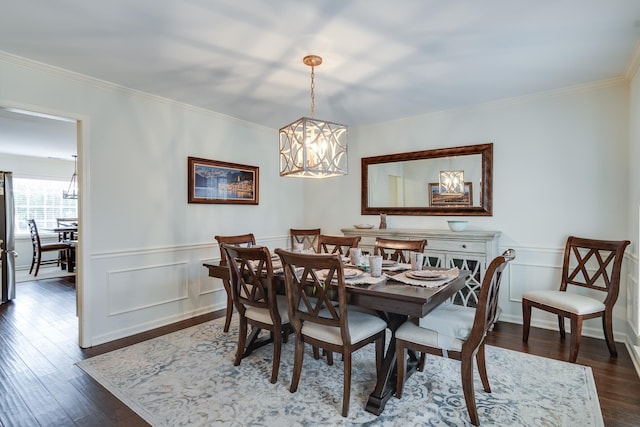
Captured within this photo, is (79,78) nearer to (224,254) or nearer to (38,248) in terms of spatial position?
(224,254)

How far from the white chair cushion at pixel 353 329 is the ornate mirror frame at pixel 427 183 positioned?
220 cm

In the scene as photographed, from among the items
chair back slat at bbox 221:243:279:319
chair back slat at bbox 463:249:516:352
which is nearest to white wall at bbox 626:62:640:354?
chair back slat at bbox 463:249:516:352

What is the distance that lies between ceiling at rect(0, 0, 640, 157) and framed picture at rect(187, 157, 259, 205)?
862 mm

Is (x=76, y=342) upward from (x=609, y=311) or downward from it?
downward

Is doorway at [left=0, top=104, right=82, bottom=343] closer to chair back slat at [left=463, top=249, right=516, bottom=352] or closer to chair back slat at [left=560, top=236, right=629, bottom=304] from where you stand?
chair back slat at [left=463, top=249, right=516, bottom=352]

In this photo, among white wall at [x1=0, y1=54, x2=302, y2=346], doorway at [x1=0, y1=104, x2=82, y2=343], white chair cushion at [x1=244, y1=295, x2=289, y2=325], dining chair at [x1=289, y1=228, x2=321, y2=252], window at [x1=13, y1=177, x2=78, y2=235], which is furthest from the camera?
window at [x1=13, y1=177, x2=78, y2=235]

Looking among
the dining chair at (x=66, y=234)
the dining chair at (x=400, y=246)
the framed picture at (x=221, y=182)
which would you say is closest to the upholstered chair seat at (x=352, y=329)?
the dining chair at (x=400, y=246)

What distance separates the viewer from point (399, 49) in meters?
2.52

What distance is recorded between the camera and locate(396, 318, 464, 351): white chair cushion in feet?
6.53

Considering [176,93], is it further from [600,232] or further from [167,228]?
[600,232]

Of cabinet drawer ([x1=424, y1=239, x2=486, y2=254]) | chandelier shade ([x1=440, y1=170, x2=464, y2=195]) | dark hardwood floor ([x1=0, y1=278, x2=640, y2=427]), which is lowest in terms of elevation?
dark hardwood floor ([x1=0, y1=278, x2=640, y2=427])

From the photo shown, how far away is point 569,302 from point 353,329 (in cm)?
193

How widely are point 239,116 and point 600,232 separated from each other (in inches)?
161

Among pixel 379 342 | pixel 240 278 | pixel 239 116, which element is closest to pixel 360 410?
pixel 379 342
